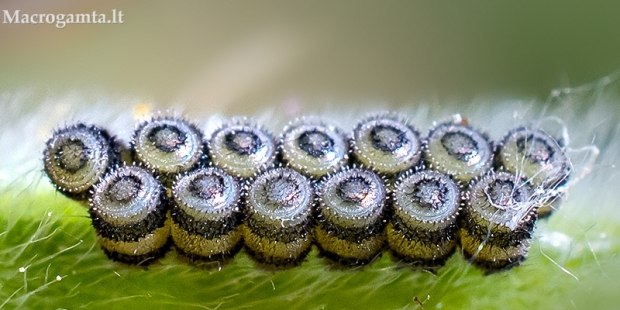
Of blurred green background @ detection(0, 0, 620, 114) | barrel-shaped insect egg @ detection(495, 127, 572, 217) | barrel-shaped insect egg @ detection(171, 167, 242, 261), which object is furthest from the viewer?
blurred green background @ detection(0, 0, 620, 114)

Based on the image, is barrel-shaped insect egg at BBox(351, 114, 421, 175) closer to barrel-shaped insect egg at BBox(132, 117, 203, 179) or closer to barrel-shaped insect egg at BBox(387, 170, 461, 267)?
barrel-shaped insect egg at BBox(387, 170, 461, 267)

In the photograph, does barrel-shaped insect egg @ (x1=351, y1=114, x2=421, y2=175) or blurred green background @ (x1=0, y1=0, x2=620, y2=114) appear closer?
barrel-shaped insect egg @ (x1=351, y1=114, x2=421, y2=175)

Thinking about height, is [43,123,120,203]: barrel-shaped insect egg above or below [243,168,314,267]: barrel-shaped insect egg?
above

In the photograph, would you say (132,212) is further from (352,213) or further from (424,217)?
(424,217)

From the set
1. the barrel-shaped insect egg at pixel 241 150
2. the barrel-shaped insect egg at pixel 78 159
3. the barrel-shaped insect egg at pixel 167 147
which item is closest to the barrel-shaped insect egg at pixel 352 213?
the barrel-shaped insect egg at pixel 241 150

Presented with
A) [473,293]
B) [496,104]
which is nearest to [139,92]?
[496,104]

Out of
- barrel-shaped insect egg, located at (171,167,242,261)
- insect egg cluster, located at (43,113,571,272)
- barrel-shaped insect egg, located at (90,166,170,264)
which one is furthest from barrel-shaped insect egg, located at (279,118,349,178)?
barrel-shaped insect egg, located at (90,166,170,264)

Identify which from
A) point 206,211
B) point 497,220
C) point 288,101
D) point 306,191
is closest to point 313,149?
point 306,191
